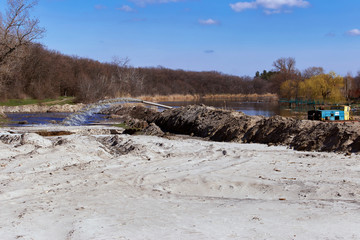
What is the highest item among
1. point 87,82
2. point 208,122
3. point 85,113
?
point 87,82

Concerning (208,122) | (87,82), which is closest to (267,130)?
(208,122)

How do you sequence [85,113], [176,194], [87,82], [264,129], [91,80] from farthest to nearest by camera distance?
[91,80] < [87,82] < [85,113] < [264,129] < [176,194]

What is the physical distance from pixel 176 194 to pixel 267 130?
8.76 m

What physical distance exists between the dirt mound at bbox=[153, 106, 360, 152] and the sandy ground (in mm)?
1111

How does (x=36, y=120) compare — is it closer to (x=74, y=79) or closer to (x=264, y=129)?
(x=264, y=129)

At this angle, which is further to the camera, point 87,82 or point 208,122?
point 87,82

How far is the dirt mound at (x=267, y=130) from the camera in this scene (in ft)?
41.7

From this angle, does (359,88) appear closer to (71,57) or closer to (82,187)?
(71,57)

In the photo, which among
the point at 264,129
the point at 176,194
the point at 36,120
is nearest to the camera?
the point at 176,194

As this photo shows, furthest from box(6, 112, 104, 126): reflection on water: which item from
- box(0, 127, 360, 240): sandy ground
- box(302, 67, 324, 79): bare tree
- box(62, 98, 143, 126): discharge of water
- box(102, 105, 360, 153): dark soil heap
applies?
box(302, 67, 324, 79): bare tree

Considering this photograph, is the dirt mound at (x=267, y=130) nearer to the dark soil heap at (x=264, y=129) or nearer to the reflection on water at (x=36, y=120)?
the dark soil heap at (x=264, y=129)

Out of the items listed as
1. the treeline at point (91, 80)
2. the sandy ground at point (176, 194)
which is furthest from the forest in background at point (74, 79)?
the sandy ground at point (176, 194)

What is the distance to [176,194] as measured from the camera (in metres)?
8.02

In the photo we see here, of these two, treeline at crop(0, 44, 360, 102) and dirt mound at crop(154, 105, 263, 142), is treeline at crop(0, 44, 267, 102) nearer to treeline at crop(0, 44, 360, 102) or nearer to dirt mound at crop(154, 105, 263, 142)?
treeline at crop(0, 44, 360, 102)
